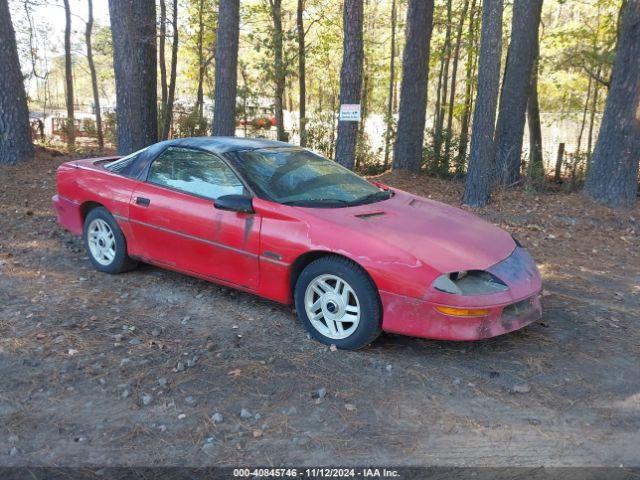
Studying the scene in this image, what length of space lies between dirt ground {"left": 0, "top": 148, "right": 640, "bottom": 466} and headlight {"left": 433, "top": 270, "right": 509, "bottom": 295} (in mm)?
557

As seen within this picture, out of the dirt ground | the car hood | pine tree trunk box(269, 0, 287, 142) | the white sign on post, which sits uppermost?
pine tree trunk box(269, 0, 287, 142)

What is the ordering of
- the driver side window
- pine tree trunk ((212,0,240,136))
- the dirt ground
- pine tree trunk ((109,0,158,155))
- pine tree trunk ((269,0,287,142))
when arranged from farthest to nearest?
pine tree trunk ((269,0,287,142)) → pine tree trunk ((212,0,240,136)) → pine tree trunk ((109,0,158,155)) → the driver side window → the dirt ground

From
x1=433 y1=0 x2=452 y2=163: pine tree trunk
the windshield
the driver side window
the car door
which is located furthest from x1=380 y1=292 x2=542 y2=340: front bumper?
x1=433 y1=0 x2=452 y2=163: pine tree trunk

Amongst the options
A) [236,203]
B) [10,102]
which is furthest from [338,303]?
[10,102]

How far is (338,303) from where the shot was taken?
3.98 m

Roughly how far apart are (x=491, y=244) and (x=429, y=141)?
29.2 ft

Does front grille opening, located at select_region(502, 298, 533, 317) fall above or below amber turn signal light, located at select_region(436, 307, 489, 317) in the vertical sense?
below

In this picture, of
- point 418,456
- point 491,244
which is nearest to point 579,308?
point 491,244

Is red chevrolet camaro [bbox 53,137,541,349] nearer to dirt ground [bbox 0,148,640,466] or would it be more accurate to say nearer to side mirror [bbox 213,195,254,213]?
side mirror [bbox 213,195,254,213]

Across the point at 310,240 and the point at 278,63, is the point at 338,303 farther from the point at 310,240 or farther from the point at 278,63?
the point at 278,63

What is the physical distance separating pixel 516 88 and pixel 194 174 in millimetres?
8537

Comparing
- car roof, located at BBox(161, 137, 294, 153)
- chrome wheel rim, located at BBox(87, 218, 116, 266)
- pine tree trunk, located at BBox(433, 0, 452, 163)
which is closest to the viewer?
car roof, located at BBox(161, 137, 294, 153)

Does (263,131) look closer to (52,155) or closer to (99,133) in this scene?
(99,133)

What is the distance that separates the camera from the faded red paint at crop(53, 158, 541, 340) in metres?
3.73
